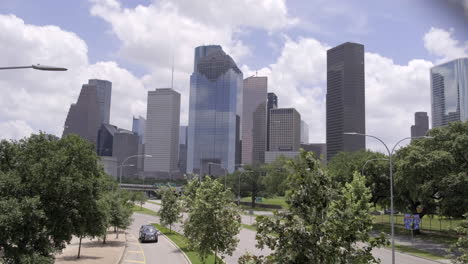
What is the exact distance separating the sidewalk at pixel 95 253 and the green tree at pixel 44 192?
247 inches

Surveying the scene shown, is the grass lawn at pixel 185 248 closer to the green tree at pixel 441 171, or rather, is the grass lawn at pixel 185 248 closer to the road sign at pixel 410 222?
the road sign at pixel 410 222

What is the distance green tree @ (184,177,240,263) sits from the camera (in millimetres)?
23188

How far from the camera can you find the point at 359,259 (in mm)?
9711

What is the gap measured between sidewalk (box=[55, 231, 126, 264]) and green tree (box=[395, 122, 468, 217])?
3190cm

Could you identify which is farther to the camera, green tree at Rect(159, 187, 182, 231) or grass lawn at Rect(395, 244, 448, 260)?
green tree at Rect(159, 187, 182, 231)

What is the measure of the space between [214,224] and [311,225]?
1482 centimetres

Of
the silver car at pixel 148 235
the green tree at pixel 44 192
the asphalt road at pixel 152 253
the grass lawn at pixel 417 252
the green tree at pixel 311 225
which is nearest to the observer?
the green tree at pixel 311 225

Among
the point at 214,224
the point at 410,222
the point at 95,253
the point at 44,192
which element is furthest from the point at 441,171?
the point at 44,192

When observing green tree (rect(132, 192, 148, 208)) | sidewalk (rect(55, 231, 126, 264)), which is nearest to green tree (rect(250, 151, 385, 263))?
sidewalk (rect(55, 231, 126, 264))

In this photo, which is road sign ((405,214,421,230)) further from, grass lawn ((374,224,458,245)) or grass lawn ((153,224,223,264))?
grass lawn ((153,224,223,264))

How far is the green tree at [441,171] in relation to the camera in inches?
1644

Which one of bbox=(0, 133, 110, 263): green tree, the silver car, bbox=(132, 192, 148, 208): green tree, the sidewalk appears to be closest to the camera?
bbox=(0, 133, 110, 263): green tree

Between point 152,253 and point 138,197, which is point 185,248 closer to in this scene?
point 152,253

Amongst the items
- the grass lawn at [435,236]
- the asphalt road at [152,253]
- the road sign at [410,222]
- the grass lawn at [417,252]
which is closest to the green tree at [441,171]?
the grass lawn at [435,236]
